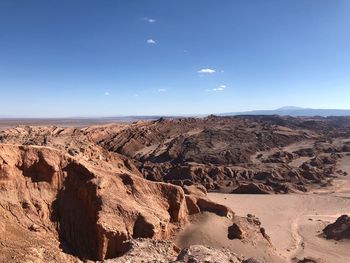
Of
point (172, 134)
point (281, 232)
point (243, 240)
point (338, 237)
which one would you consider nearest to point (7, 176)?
point (243, 240)

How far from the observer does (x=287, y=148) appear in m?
78.1

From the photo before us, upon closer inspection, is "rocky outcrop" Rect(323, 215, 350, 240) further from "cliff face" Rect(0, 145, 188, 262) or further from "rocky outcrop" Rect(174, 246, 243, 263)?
"rocky outcrop" Rect(174, 246, 243, 263)

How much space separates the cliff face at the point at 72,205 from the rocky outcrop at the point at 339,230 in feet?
47.5

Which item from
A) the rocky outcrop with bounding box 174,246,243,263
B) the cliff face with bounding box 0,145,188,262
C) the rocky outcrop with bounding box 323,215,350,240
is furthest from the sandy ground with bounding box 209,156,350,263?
the cliff face with bounding box 0,145,188,262

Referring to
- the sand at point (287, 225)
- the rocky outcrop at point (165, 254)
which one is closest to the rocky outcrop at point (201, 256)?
the rocky outcrop at point (165, 254)

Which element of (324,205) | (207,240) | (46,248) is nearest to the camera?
(46,248)

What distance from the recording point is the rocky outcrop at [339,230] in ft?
94.7

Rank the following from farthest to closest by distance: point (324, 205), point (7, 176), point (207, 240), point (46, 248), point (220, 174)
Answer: point (220, 174)
point (324, 205)
point (207, 240)
point (7, 176)
point (46, 248)

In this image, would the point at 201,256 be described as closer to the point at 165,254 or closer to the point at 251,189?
the point at 165,254

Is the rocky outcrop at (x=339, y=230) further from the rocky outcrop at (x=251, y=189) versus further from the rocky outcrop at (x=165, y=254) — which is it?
the rocky outcrop at (x=165, y=254)

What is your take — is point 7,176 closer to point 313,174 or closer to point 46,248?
point 46,248

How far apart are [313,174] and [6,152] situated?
4236cm

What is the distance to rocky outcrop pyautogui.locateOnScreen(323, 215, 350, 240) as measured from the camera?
2886cm

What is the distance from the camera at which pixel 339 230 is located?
29484 mm
